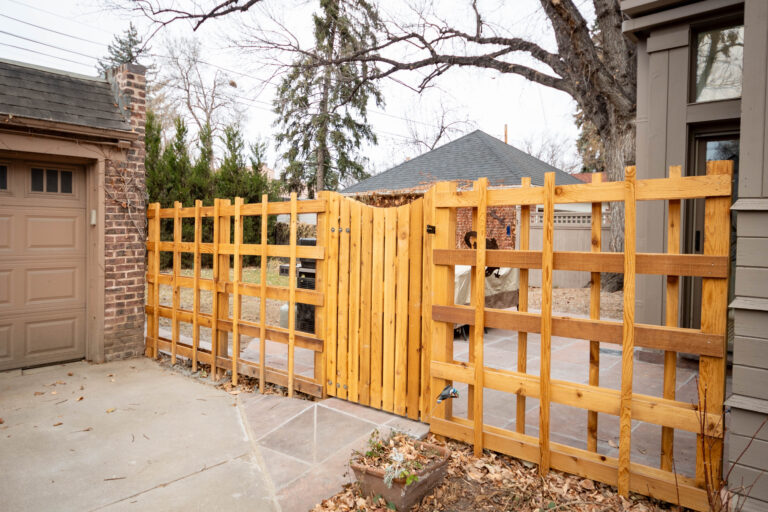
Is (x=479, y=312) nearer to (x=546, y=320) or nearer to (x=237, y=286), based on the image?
(x=546, y=320)

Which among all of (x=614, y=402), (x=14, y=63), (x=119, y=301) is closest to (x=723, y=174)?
(x=614, y=402)

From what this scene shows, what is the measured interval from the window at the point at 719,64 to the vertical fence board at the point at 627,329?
341 cm

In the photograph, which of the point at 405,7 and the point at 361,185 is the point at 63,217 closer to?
the point at 405,7

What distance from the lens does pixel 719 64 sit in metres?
4.93

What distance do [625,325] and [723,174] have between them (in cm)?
86

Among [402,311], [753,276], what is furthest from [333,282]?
[753,276]

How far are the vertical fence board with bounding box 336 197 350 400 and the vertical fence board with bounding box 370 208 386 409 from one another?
31 centimetres

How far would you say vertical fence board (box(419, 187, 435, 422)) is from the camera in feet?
11.2

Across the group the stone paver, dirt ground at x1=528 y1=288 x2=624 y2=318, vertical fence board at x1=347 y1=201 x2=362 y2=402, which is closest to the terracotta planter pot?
the stone paver

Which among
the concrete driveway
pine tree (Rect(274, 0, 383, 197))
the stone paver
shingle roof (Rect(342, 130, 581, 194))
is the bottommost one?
the concrete driveway

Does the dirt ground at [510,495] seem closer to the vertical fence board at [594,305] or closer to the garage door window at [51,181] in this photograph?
the vertical fence board at [594,305]

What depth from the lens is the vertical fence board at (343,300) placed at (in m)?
4.02

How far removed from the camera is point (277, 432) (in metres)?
3.61

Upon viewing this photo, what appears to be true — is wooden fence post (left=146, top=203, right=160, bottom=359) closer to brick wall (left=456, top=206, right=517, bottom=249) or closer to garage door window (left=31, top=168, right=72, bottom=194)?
garage door window (left=31, top=168, right=72, bottom=194)
